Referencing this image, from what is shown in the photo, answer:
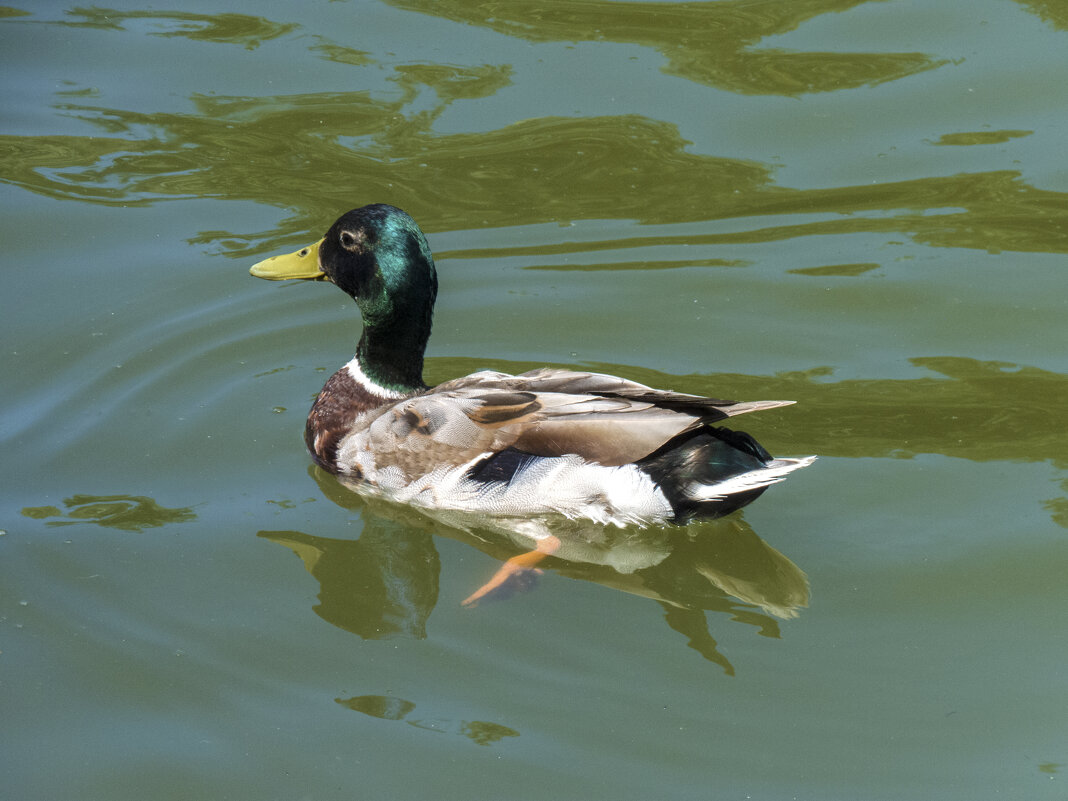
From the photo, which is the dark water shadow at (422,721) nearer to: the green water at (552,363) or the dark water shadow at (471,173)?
the green water at (552,363)

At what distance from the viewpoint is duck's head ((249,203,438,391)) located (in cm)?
575

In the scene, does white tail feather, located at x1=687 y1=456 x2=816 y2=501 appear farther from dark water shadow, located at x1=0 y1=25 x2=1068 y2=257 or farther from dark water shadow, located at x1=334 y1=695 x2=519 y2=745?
dark water shadow, located at x1=0 y1=25 x2=1068 y2=257

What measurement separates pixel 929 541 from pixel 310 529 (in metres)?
2.50

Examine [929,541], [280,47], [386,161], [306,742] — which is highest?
[280,47]

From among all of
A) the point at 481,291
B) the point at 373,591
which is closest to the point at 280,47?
the point at 481,291

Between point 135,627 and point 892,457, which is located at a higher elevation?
point 892,457

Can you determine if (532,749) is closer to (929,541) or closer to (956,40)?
(929,541)

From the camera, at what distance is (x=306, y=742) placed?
4262mm

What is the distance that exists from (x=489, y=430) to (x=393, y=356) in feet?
2.76

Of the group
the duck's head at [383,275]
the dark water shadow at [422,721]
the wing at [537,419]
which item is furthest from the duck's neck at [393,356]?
the dark water shadow at [422,721]

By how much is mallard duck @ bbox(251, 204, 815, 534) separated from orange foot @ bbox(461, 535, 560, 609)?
0.51 ft

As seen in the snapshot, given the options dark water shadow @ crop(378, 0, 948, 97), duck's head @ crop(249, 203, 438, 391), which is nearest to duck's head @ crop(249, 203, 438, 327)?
A: duck's head @ crop(249, 203, 438, 391)

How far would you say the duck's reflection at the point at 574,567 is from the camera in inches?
193

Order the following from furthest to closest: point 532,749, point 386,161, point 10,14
→ point 10,14
point 386,161
point 532,749
